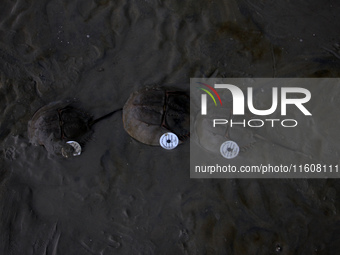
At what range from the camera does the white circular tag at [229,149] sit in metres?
3.59

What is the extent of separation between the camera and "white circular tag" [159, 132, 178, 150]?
3.55 metres

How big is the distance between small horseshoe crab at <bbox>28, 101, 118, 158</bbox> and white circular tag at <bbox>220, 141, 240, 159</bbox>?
1597mm

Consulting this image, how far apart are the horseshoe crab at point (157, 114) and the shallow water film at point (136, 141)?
0.68 feet

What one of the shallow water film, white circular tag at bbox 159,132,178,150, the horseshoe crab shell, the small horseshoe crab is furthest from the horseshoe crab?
the horseshoe crab shell

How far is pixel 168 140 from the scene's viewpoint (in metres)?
3.57

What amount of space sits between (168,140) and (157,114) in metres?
0.37

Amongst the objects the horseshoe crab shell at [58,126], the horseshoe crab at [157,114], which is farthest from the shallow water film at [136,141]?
the horseshoe crab at [157,114]

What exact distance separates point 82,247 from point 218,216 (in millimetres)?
1887

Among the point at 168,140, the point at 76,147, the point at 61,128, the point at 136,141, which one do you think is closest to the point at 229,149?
the point at 168,140

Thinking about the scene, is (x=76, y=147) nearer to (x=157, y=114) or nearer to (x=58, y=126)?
(x=58, y=126)

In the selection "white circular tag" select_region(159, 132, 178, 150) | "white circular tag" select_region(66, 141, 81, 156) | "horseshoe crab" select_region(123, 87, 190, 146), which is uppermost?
"horseshoe crab" select_region(123, 87, 190, 146)

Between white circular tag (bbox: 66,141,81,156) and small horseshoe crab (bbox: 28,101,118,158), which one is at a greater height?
small horseshoe crab (bbox: 28,101,118,158)

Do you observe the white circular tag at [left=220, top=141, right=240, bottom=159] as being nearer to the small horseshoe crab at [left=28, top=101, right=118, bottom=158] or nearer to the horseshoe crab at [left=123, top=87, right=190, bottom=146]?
the horseshoe crab at [left=123, top=87, right=190, bottom=146]

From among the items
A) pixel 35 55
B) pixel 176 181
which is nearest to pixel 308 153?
pixel 176 181
